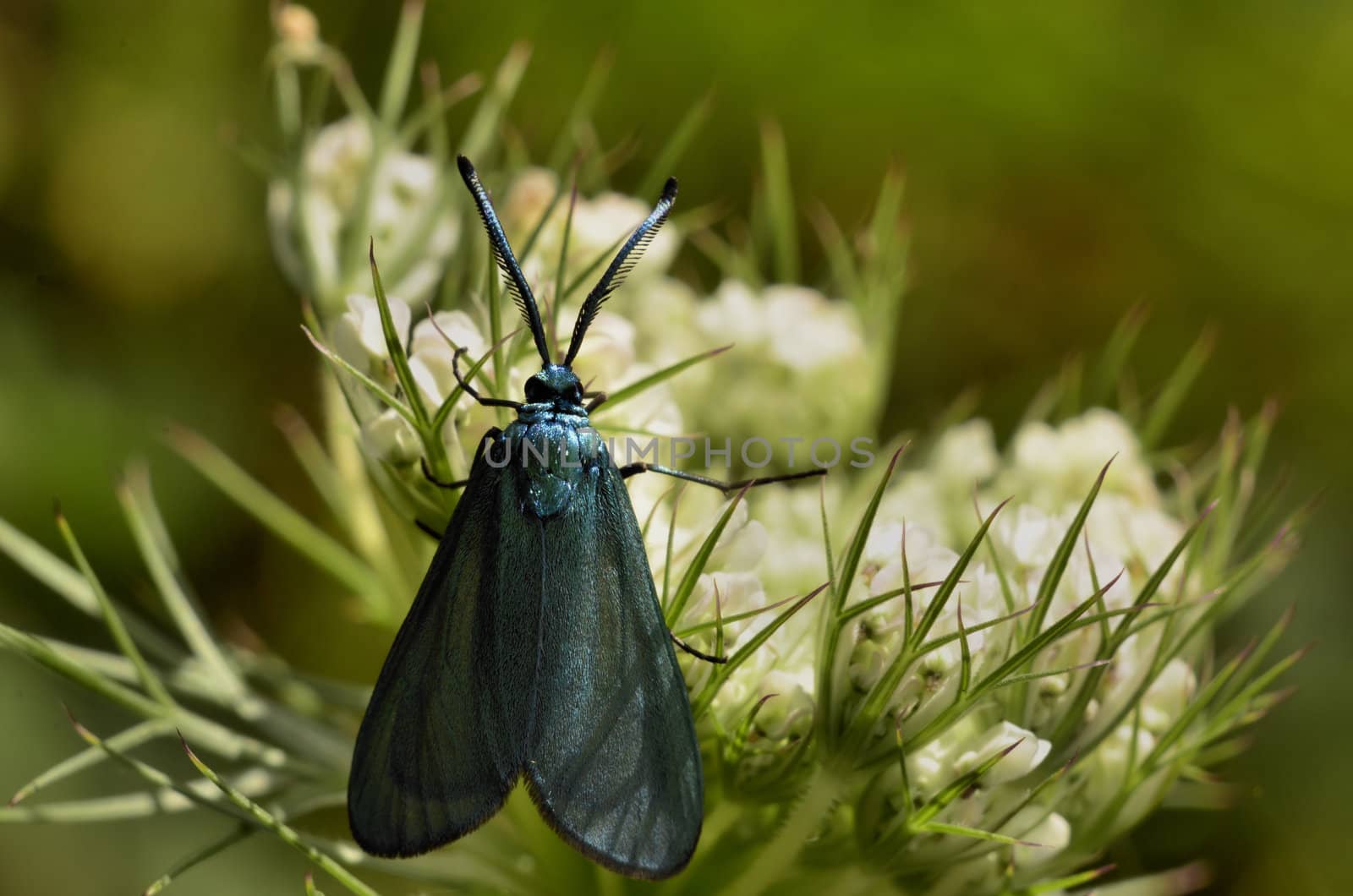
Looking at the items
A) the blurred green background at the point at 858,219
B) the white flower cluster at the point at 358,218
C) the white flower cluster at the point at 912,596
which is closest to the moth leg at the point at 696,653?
the white flower cluster at the point at 912,596

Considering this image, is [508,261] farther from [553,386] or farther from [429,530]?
[429,530]

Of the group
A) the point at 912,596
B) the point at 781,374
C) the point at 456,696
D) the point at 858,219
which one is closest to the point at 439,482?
the point at 456,696

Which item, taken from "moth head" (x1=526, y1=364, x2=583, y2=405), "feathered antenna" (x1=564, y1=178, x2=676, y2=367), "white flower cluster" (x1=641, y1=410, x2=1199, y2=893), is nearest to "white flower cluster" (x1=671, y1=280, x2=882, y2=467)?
"white flower cluster" (x1=641, y1=410, x2=1199, y2=893)

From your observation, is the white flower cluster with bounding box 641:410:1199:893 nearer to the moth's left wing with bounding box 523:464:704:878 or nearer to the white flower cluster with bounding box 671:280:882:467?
the moth's left wing with bounding box 523:464:704:878

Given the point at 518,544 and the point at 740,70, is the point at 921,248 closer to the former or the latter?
the point at 740,70

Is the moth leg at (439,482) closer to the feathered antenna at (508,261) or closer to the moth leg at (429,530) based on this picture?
the moth leg at (429,530)

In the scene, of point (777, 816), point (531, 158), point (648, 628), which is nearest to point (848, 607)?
point (648, 628)

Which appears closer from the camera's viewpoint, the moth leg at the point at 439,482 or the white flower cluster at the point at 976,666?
the white flower cluster at the point at 976,666
